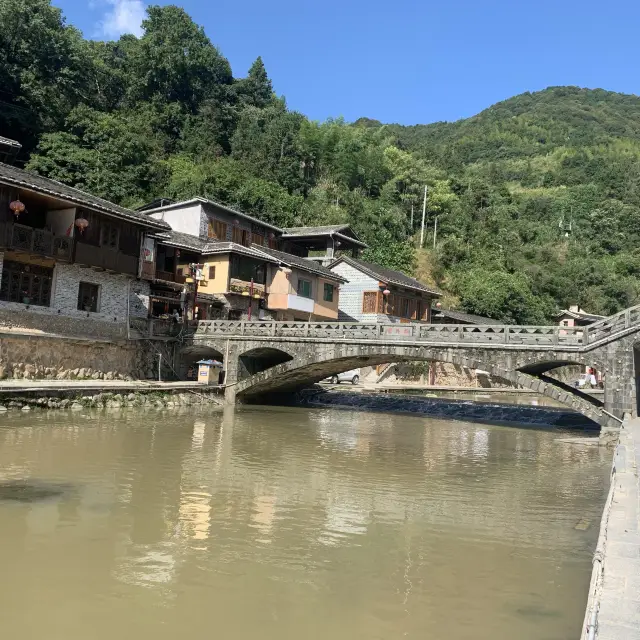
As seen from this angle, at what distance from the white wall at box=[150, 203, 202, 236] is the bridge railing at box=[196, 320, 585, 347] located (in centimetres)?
1285

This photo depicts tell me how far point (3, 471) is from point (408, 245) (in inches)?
2478

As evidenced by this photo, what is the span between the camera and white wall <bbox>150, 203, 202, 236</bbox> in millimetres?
49375

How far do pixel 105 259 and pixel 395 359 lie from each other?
59.8 feet

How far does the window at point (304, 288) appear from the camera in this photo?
48.7m

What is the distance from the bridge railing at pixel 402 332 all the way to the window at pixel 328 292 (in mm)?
14570

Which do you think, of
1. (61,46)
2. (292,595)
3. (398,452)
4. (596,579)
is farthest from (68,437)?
(61,46)

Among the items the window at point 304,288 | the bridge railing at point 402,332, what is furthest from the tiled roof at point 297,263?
the bridge railing at point 402,332

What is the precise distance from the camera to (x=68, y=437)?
841 inches

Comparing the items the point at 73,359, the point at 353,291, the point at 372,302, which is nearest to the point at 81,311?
the point at 73,359

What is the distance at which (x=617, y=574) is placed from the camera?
7.11 metres

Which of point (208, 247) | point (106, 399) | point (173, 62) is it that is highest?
point (173, 62)

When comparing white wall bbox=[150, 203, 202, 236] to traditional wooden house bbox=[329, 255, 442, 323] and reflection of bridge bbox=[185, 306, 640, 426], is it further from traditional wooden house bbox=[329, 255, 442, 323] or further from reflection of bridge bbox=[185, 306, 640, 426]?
traditional wooden house bbox=[329, 255, 442, 323]

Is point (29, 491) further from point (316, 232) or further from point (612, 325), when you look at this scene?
point (316, 232)

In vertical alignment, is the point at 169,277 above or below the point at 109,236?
below
